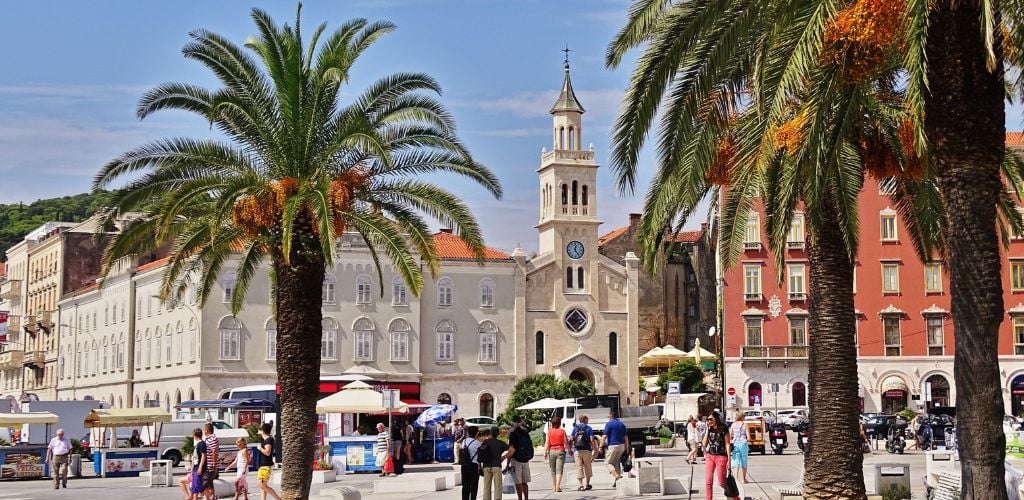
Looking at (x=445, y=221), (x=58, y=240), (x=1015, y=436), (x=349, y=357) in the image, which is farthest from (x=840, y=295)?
(x=58, y=240)

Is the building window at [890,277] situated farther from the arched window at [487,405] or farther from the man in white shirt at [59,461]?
the man in white shirt at [59,461]

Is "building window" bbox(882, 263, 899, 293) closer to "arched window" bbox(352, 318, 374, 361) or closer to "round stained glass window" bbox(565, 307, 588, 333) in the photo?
"round stained glass window" bbox(565, 307, 588, 333)

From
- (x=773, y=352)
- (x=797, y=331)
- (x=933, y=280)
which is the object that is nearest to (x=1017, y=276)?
(x=933, y=280)

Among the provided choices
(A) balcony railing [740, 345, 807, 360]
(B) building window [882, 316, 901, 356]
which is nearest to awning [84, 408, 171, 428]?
(A) balcony railing [740, 345, 807, 360]

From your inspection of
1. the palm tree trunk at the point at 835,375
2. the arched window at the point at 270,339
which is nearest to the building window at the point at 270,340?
the arched window at the point at 270,339

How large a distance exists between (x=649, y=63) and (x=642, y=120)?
0.66 meters

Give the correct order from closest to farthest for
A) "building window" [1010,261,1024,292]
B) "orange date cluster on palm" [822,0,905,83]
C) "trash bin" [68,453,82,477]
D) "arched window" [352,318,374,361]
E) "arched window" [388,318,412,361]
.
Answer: "orange date cluster on palm" [822,0,905,83], "trash bin" [68,453,82,477], "building window" [1010,261,1024,292], "arched window" [352,318,374,361], "arched window" [388,318,412,361]

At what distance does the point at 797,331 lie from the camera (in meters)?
71.9

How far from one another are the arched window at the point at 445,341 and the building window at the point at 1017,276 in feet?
96.2

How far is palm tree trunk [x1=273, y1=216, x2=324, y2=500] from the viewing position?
2297cm

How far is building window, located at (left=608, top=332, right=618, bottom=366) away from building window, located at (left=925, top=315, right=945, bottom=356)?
17.7 metres

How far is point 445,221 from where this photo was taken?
24766 millimetres

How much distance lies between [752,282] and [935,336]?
9.37 m

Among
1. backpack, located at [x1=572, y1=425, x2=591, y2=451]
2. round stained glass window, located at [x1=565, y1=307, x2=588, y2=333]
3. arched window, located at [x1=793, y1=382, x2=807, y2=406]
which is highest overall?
round stained glass window, located at [x1=565, y1=307, x2=588, y2=333]
